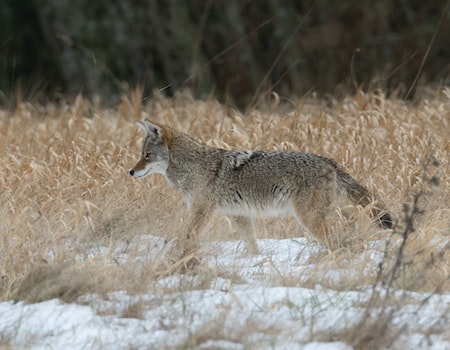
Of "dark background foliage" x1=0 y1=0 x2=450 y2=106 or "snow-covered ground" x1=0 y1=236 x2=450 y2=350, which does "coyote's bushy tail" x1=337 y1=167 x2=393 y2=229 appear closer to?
"snow-covered ground" x1=0 y1=236 x2=450 y2=350

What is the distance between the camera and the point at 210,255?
5789 mm

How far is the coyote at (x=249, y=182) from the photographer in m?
6.32

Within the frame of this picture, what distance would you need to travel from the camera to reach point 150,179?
26.3 ft

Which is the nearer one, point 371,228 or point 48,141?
point 371,228

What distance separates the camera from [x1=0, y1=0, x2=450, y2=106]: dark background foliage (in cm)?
1925

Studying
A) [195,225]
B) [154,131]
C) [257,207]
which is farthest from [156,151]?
[257,207]

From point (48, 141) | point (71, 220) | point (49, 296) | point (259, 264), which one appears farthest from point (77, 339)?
point (48, 141)

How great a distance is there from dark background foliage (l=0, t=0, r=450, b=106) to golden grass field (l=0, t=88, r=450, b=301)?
7.77m

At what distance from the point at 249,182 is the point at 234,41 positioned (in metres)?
14.5

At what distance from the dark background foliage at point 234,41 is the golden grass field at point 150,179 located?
25.5 ft

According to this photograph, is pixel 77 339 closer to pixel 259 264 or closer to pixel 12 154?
pixel 259 264

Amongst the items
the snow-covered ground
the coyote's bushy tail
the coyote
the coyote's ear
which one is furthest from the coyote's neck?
the snow-covered ground

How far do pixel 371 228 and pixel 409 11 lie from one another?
13967 mm

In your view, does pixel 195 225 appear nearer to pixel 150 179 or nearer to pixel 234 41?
pixel 150 179
